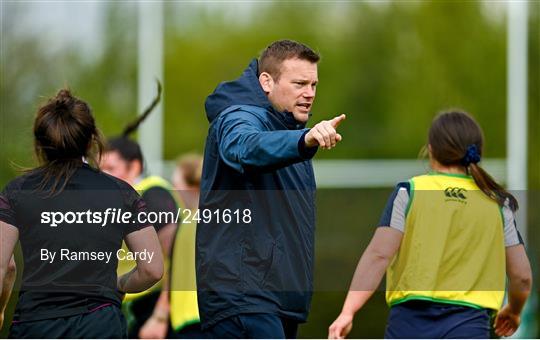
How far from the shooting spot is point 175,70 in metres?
19.9

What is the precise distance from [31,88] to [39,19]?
176cm

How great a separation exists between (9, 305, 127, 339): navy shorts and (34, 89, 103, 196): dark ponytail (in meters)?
0.50

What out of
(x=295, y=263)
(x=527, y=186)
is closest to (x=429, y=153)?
(x=295, y=263)

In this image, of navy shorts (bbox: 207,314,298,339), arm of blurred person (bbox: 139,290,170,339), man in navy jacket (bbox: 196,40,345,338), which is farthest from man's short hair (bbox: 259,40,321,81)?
arm of blurred person (bbox: 139,290,170,339)

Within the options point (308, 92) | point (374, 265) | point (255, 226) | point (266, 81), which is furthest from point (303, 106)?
point (374, 265)

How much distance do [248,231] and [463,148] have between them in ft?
3.68

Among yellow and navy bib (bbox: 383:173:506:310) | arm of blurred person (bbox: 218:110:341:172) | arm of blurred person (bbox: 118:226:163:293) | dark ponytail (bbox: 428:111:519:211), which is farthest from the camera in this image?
dark ponytail (bbox: 428:111:519:211)

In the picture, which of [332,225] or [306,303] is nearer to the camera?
[306,303]

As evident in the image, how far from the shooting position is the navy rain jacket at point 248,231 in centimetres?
465

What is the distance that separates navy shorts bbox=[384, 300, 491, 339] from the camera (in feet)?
16.6

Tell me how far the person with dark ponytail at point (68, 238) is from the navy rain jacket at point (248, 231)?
25 cm

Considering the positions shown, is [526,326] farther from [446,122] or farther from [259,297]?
[259,297]

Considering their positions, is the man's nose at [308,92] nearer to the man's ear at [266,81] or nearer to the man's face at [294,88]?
the man's face at [294,88]

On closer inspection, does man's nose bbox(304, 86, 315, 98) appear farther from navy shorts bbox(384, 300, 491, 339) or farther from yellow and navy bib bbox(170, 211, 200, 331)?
yellow and navy bib bbox(170, 211, 200, 331)
